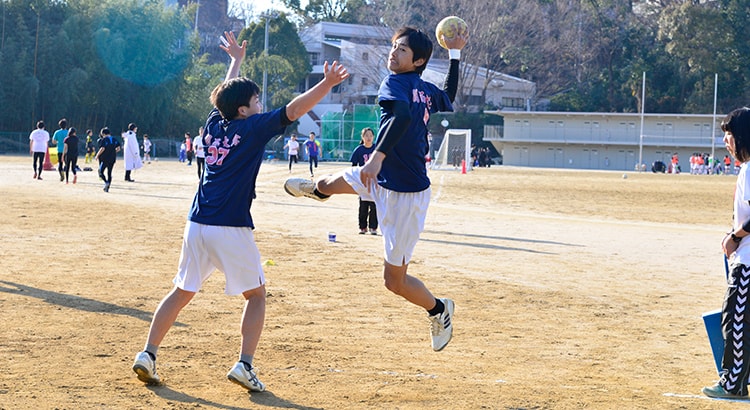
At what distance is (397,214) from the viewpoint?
19.7ft

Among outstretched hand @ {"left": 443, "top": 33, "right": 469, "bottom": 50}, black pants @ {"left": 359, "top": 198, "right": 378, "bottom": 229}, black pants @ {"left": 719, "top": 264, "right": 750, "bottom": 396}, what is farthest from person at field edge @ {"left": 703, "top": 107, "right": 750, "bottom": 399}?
black pants @ {"left": 359, "top": 198, "right": 378, "bottom": 229}

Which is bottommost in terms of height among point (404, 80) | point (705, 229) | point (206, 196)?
point (705, 229)

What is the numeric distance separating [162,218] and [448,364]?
1285cm

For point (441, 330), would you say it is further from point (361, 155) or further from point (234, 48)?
point (361, 155)

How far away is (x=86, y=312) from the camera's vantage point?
800 centimetres

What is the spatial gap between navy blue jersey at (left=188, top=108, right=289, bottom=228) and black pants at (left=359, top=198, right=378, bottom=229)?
Result: 10.4 metres

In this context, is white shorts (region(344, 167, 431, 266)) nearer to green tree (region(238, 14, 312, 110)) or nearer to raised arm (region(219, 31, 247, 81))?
raised arm (region(219, 31, 247, 81))

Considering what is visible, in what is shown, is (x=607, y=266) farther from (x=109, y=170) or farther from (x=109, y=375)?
(x=109, y=170)

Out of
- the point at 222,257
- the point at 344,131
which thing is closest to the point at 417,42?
the point at 222,257

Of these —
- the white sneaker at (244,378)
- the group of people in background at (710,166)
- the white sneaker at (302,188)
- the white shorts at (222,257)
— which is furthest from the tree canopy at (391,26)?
the white sneaker at (244,378)

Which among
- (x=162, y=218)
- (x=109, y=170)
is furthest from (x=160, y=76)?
Result: (x=162, y=218)

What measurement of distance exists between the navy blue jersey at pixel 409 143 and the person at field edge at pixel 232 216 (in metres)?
0.45

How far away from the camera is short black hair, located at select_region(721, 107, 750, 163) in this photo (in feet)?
18.9

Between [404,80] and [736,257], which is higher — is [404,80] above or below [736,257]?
above
